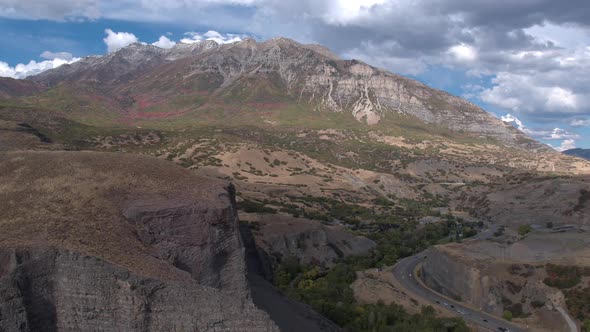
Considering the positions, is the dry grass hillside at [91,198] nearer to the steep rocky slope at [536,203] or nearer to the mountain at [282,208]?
the mountain at [282,208]

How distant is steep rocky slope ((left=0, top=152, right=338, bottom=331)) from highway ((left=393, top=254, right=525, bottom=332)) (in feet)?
111

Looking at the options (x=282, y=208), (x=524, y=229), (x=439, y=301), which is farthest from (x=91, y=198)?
(x=524, y=229)

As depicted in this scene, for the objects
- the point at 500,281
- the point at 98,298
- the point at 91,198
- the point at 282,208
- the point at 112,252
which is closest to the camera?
the point at 98,298

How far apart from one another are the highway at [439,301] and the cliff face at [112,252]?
1329 inches

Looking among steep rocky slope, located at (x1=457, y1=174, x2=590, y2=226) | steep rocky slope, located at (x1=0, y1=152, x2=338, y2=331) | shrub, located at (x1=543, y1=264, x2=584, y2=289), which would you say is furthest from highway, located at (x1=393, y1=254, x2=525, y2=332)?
steep rocky slope, located at (x1=0, y1=152, x2=338, y2=331)

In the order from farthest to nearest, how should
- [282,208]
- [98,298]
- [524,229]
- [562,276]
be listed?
[282,208]
[524,229]
[562,276]
[98,298]

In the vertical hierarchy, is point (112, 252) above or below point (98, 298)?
above

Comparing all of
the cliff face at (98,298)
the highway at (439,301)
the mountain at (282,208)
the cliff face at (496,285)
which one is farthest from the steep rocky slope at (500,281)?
the cliff face at (98,298)

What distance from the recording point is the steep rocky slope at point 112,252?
13852mm

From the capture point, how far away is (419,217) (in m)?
96.6

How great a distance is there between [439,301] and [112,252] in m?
41.7

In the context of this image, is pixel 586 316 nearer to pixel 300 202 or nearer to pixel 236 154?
pixel 300 202

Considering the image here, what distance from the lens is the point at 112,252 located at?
1486cm

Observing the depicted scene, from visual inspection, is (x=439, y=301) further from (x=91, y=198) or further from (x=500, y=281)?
(x=91, y=198)
